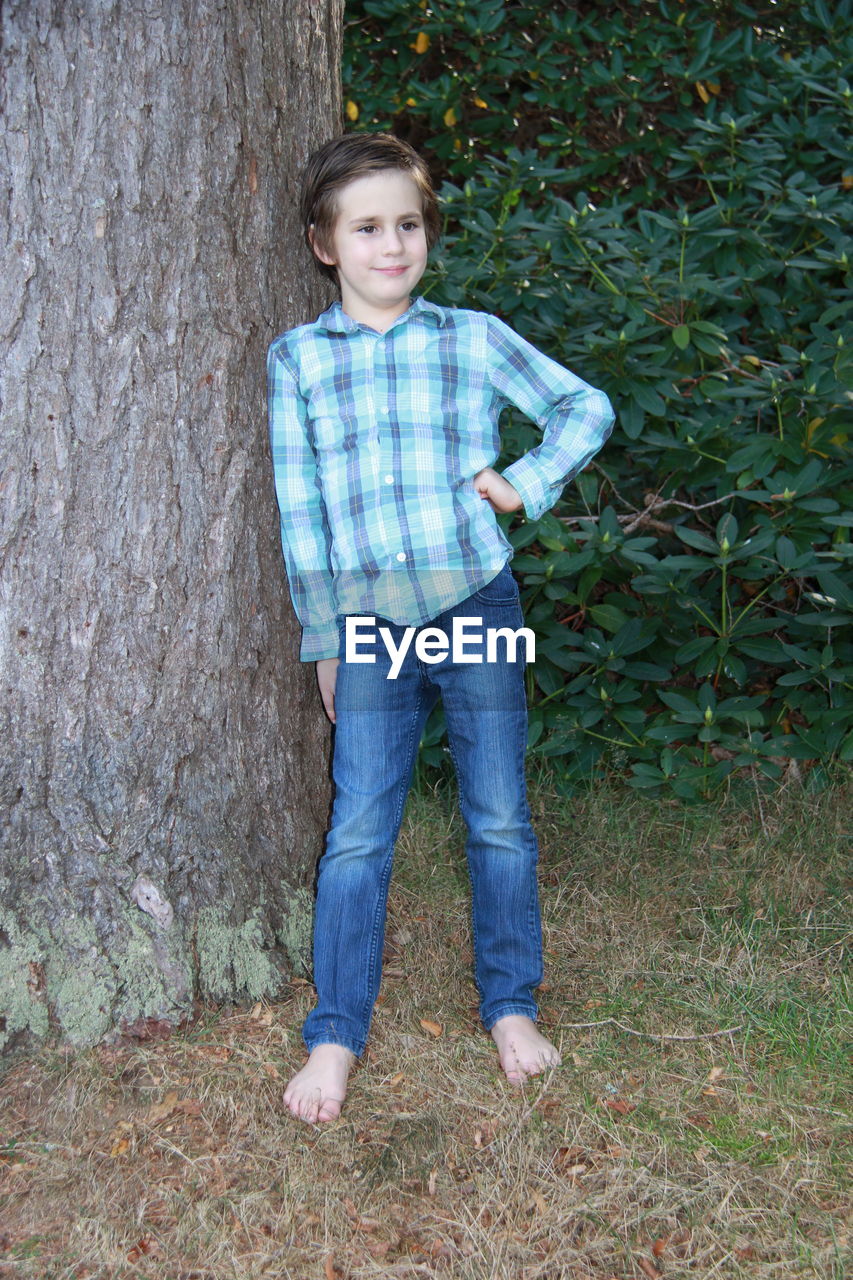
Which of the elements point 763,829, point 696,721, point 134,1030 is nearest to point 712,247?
point 696,721

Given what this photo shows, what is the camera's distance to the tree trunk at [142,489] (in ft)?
6.70

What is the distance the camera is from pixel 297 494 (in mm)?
2188

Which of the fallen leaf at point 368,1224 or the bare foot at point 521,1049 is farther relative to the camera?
the bare foot at point 521,1049

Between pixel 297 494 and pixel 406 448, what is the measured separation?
23 cm

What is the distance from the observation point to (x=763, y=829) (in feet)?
9.90

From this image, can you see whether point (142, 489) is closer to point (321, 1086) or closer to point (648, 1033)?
point (321, 1086)

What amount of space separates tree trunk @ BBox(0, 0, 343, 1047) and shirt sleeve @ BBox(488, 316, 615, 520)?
41 cm

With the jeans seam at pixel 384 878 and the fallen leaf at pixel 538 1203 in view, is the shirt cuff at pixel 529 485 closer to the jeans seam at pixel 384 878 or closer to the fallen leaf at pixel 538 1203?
the jeans seam at pixel 384 878

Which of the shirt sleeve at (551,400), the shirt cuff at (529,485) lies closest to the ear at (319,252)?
the shirt sleeve at (551,400)

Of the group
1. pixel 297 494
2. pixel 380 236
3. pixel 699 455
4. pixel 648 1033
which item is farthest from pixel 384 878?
pixel 699 455

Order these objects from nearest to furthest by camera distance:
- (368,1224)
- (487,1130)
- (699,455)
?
(368,1224) → (487,1130) → (699,455)

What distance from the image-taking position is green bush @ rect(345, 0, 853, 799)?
9.98 feet

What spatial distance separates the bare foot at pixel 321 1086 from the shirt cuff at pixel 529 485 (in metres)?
1.07

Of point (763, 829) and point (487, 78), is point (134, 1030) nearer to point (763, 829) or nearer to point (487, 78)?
point (763, 829)
